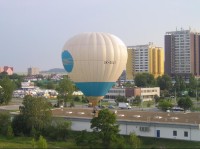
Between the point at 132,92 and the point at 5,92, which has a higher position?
the point at 5,92

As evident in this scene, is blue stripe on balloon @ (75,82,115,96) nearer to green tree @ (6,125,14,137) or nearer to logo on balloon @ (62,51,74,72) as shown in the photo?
logo on balloon @ (62,51,74,72)

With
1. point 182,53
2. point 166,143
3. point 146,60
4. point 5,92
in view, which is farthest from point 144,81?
point 166,143

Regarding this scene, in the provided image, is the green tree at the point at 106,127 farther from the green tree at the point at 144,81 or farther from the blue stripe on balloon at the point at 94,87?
the green tree at the point at 144,81

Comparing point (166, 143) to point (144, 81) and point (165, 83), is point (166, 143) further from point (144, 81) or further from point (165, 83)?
point (144, 81)

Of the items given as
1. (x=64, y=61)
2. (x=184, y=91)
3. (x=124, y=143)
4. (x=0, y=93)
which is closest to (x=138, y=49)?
(x=184, y=91)

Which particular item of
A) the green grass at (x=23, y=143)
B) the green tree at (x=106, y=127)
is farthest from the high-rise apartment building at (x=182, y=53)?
the green tree at (x=106, y=127)

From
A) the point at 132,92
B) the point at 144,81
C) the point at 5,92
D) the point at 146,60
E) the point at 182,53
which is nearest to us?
the point at 5,92

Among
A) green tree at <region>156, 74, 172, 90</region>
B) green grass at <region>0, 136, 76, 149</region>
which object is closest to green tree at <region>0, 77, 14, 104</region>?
green grass at <region>0, 136, 76, 149</region>
